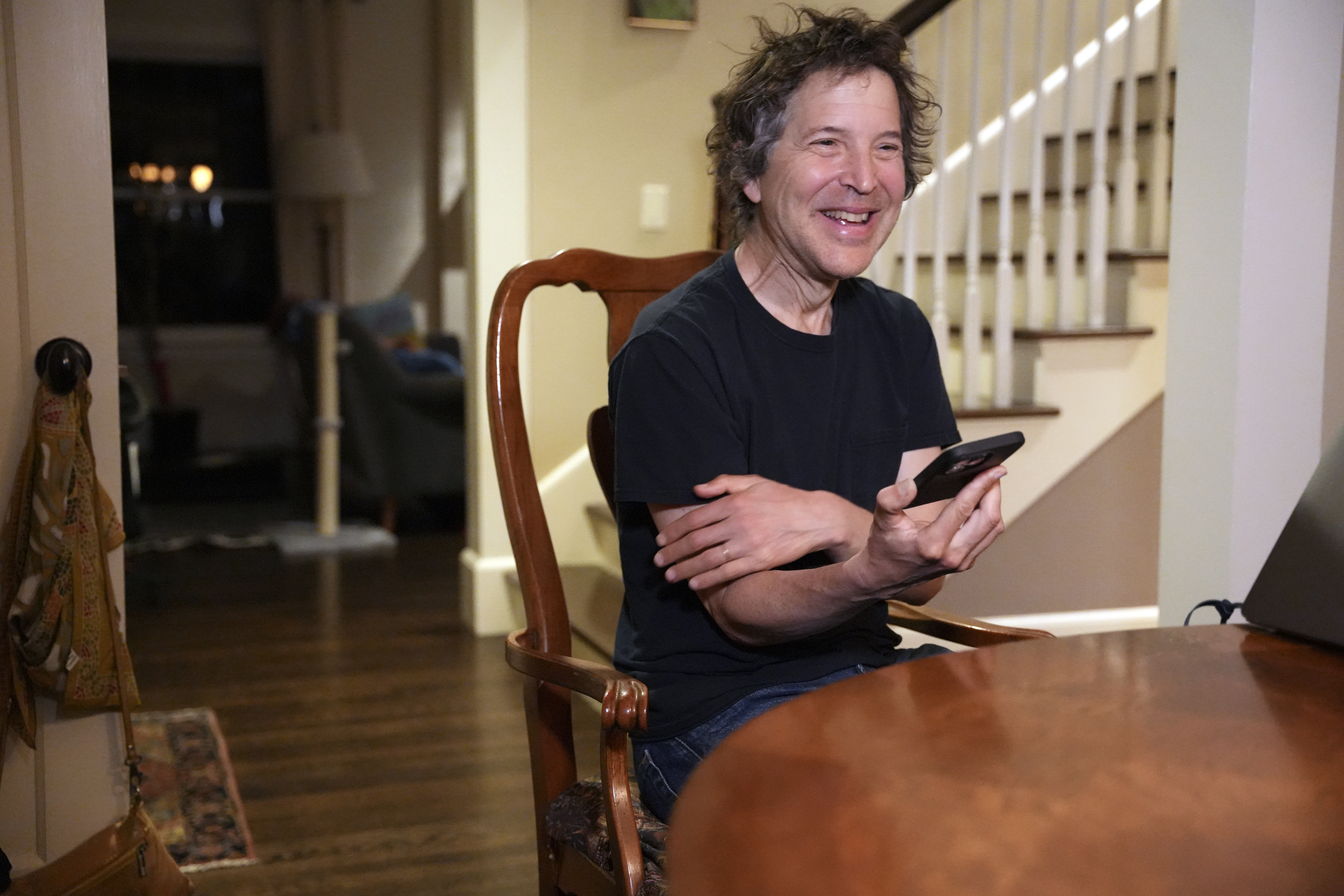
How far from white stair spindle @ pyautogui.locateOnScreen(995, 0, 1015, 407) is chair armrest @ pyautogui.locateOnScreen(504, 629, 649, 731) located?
2120 mm

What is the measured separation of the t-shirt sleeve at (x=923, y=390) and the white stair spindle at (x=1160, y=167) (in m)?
2.06

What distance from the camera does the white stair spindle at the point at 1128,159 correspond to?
10.9 ft

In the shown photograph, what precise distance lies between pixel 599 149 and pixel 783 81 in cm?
254

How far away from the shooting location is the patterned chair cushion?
3.90 ft

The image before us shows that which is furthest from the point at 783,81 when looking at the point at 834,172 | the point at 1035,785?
the point at 1035,785

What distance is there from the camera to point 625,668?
142 centimetres

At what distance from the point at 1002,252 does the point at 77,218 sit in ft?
7.39

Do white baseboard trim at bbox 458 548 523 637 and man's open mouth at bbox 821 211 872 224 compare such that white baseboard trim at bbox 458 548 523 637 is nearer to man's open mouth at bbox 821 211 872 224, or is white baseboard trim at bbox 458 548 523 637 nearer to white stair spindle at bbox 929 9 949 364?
white stair spindle at bbox 929 9 949 364

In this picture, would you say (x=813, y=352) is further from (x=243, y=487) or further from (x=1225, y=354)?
(x=243, y=487)

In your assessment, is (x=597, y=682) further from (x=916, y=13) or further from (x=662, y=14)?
(x=662, y=14)

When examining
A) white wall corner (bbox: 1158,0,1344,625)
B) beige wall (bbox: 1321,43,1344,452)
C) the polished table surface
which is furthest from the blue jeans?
beige wall (bbox: 1321,43,1344,452)

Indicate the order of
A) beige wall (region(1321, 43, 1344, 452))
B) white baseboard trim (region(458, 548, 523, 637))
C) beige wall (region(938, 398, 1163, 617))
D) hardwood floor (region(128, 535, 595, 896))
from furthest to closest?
white baseboard trim (region(458, 548, 523, 637)), beige wall (region(938, 398, 1163, 617)), hardwood floor (region(128, 535, 595, 896)), beige wall (region(1321, 43, 1344, 452))

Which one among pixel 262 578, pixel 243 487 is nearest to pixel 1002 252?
pixel 262 578

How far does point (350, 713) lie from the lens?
3.14 metres
